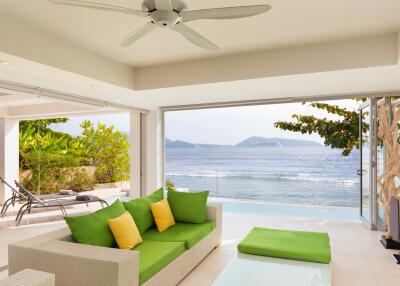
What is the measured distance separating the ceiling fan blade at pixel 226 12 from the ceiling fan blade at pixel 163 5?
4.6 inches

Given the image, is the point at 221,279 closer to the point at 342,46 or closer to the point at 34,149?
the point at 342,46

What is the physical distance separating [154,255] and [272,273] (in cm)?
107

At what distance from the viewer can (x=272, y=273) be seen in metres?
2.62

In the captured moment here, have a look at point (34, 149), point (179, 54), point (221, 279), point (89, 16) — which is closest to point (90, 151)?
point (34, 149)

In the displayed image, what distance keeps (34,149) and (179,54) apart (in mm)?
7132

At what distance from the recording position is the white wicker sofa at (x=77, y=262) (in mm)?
2016

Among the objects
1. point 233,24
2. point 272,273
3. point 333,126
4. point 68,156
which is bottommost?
point 272,273

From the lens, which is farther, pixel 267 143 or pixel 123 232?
pixel 267 143

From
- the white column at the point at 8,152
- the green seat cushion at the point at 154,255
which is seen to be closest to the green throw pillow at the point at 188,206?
the green seat cushion at the point at 154,255

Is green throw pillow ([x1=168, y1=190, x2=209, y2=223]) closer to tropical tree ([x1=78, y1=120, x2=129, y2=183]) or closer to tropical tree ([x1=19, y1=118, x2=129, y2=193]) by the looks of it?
tropical tree ([x1=19, y1=118, x2=129, y2=193])

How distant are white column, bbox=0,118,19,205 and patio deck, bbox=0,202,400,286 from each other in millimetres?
3233

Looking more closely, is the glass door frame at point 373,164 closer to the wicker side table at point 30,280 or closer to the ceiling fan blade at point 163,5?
the ceiling fan blade at point 163,5

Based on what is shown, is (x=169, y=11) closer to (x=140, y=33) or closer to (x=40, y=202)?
(x=140, y=33)

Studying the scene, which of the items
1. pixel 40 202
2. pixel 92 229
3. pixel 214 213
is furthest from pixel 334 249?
pixel 40 202
